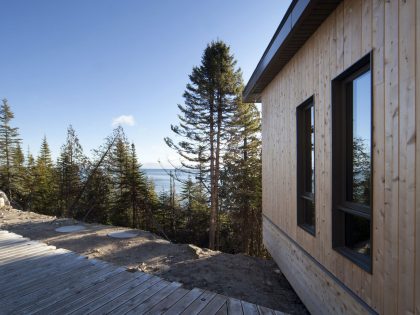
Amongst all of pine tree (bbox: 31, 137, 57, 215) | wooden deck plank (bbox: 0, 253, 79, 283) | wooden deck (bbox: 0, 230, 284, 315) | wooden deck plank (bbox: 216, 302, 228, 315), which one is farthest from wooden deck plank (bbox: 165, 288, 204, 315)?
pine tree (bbox: 31, 137, 57, 215)

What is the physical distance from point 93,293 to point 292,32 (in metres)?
3.95

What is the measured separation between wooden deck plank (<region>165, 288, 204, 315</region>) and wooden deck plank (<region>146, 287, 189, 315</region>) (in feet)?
0.12

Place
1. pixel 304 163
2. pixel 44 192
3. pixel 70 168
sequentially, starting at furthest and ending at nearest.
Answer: pixel 44 192 < pixel 70 168 < pixel 304 163

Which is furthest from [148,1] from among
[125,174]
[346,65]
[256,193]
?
[125,174]

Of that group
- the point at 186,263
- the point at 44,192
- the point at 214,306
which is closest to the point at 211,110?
the point at 186,263

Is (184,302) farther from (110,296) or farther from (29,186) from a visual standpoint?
(29,186)

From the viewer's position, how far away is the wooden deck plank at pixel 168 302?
2.16m

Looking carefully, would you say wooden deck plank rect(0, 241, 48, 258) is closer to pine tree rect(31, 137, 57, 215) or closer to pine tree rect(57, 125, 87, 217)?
pine tree rect(57, 125, 87, 217)

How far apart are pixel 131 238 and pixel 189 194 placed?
11086mm

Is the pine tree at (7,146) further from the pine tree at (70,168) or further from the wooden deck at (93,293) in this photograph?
the wooden deck at (93,293)

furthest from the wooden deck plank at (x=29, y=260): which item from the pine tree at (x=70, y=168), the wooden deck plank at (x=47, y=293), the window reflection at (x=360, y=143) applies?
the pine tree at (x=70, y=168)

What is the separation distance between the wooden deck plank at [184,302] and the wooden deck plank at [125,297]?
48 cm

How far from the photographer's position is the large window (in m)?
2.26

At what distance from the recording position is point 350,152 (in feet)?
8.58
